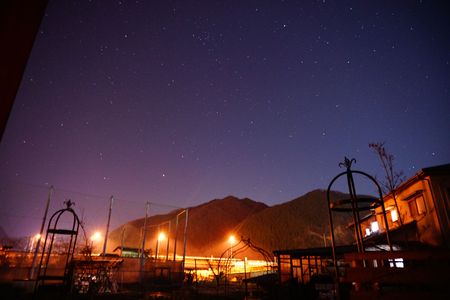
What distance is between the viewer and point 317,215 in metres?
→ 80.2

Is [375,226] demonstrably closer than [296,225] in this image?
Yes

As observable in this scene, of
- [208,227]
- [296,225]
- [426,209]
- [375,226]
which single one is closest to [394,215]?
[375,226]

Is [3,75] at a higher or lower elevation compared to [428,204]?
lower

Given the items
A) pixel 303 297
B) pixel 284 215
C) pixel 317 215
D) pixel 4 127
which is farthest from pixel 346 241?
pixel 4 127

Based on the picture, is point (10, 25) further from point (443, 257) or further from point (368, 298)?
point (443, 257)

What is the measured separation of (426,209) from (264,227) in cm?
6179

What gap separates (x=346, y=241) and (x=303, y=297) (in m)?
52.9

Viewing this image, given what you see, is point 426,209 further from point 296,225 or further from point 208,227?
point 208,227

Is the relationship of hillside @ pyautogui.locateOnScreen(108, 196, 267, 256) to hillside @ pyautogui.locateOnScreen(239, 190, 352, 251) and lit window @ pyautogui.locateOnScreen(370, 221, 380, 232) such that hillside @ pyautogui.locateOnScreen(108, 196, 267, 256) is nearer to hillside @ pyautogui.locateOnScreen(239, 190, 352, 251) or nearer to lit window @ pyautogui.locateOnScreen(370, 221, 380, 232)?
hillside @ pyautogui.locateOnScreen(239, 190, 352, 251)

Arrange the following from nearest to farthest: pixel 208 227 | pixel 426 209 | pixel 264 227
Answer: pixel 426 209 < pixel 264 227 < pixel 208 227

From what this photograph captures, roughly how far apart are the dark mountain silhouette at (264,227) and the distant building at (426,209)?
27982 millimetres

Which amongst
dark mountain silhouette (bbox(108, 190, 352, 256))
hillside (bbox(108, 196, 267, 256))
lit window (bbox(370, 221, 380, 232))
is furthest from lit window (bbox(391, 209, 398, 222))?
hillside (bbox(108, 196, 267, 256))

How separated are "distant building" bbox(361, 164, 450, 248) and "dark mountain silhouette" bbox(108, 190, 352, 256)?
1102 inches

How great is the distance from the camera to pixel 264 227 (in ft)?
265
